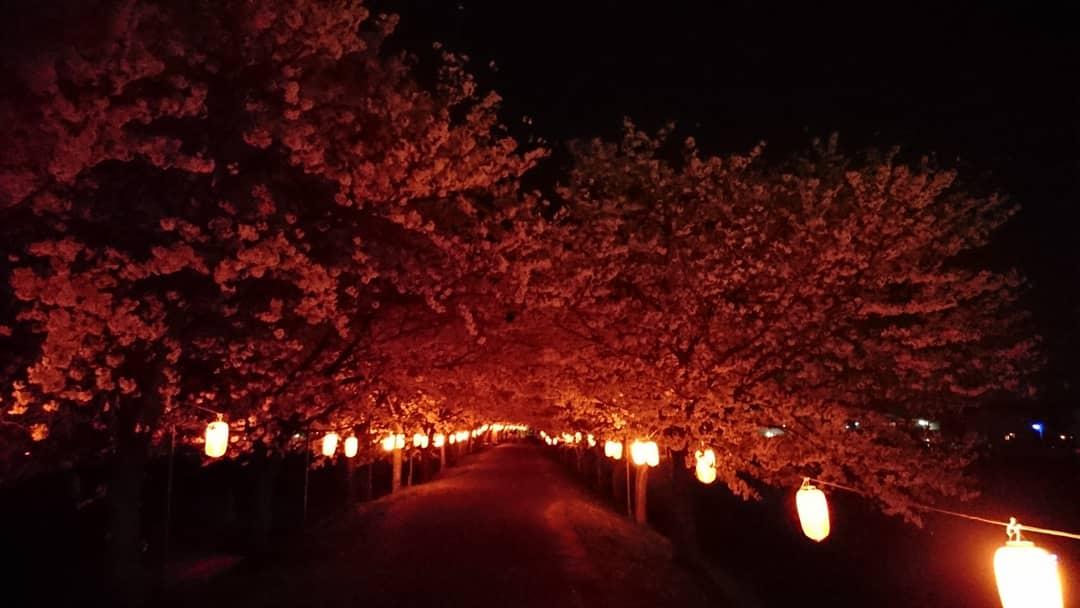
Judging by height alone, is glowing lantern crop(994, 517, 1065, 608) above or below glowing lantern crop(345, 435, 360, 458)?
below

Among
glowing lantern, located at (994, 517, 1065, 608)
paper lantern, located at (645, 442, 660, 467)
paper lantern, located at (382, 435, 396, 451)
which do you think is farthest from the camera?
paper lantern, located at (382, 435, 396, 451)

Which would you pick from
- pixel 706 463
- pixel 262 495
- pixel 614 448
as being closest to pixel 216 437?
pixel 262 495

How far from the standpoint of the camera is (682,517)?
59.2ft

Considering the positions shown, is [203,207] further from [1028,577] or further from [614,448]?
[614,448]

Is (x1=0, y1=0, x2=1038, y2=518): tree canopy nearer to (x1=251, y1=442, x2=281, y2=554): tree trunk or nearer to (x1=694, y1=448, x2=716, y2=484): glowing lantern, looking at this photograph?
(x1=694, y1=448, x2=716, y2=484): glowing lantern

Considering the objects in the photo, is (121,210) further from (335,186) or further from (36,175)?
(335,186)

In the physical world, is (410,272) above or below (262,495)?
above

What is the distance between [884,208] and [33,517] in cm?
1787

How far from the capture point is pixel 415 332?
14.7m

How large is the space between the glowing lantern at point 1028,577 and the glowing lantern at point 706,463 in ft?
32.6

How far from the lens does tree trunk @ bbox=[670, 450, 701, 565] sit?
1795 centimetres

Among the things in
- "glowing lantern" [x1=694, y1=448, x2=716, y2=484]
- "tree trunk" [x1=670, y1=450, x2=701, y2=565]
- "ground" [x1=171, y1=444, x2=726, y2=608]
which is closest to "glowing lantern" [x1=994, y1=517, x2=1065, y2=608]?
"ground" [x1=171, y1=444, x2=726, y2=608]

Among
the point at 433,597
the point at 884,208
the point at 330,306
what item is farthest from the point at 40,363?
the point at 884,208

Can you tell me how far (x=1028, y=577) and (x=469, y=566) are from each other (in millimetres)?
12891
